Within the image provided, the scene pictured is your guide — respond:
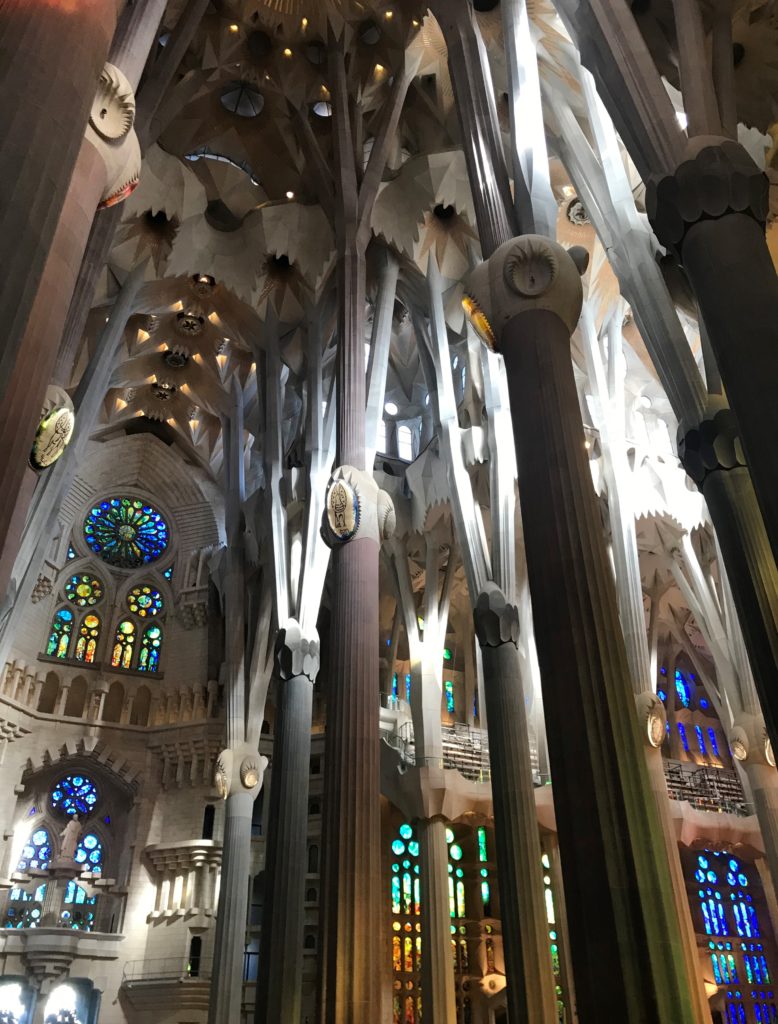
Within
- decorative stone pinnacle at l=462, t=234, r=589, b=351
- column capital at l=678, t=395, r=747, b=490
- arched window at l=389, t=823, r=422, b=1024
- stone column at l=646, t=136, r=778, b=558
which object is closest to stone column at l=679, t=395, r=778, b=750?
column capital at l=678, t=395, r=747, b=490

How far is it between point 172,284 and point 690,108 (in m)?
13.8

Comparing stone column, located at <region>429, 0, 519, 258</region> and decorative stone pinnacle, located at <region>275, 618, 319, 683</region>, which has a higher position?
stone column, located at <region>429, 0, 519, 258</region>

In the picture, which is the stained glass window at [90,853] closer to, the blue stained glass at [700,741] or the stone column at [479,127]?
the blue stained glass at [700,741]

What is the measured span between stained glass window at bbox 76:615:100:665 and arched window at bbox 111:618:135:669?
0.52 metres

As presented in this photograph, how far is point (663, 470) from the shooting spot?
18.2 meters

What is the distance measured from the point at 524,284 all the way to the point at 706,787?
1796 centimetres

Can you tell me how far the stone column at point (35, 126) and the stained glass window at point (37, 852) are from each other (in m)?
17.7

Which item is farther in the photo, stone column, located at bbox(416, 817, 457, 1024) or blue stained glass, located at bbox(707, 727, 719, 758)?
blue stained glass, located at bbox(707, 727, 719, 758)

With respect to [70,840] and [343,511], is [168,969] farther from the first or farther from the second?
[343,511]

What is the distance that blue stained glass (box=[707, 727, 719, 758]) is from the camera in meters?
24.4

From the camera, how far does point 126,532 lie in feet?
76.4

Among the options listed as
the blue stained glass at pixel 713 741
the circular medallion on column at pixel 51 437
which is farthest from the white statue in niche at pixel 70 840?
the blue stained glass at pixel 713 741

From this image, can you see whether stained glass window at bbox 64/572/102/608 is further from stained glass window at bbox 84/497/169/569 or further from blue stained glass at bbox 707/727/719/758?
blue stained glass at bbox 707/727/719/758

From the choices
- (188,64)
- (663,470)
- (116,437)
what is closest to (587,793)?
(663,470)
